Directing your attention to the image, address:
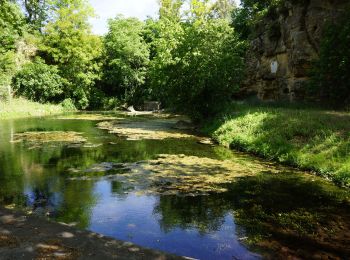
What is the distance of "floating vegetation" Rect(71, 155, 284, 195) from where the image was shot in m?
10.1

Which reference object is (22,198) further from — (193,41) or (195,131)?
(193,41)

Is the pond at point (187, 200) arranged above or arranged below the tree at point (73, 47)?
below

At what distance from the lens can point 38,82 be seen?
4362cm

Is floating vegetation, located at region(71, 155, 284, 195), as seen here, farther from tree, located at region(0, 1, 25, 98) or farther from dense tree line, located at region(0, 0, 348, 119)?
tree, located at region(0, 1, 25, 98)

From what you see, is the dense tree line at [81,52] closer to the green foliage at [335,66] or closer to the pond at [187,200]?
the green foliage at [335,66]

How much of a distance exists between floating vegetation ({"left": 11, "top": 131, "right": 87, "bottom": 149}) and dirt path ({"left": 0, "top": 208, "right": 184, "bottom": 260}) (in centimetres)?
1098

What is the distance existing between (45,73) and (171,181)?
126 feet

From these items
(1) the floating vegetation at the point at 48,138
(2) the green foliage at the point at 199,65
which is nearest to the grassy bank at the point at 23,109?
(1) the floating vegetation at the point at 48,138

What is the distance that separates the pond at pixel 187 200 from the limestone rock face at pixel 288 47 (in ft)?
41.1

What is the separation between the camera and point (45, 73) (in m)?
44.8

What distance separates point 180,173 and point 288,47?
17938 millimetres

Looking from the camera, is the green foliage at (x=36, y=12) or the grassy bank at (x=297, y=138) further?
the green foliage at (x=36, y=12)

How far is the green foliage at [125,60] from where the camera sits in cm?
5025

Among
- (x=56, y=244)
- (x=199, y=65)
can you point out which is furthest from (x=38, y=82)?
(x=56, y=244)
